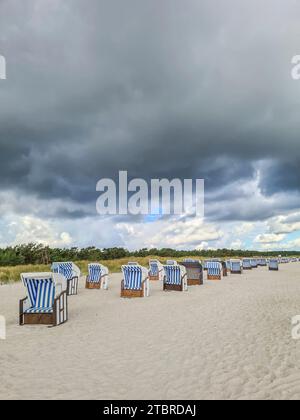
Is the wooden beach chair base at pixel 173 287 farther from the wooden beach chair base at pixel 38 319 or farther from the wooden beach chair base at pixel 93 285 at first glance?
the wooden beach chair base at pixel 38 319

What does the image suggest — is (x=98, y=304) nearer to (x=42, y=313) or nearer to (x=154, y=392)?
(x=42, y=313)

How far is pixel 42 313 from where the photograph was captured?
30.5ft

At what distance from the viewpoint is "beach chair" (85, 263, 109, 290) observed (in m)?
17.9

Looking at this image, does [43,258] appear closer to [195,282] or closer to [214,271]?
[214,271]

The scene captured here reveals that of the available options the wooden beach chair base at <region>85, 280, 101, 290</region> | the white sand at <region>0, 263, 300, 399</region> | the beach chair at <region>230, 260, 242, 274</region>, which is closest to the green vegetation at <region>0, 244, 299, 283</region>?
the wooden beach chair base at <region>85, 280, 101, 290</region>

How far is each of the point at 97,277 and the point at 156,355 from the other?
1203cm

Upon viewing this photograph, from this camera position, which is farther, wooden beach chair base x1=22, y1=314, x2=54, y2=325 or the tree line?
the tree line

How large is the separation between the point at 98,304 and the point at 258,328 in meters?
6.37

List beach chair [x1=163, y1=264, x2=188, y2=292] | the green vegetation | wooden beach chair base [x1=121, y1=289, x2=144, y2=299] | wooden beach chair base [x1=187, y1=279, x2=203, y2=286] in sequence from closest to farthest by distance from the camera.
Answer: wooden beach chair base [x1=121, y1=289, x2=144, y2=299]
beach chair [x1=163, y1=264, x2=188, y2=292]
wooden beach chair base [x1=187, y1=279, x2=203, y2=286]
the green vegetation

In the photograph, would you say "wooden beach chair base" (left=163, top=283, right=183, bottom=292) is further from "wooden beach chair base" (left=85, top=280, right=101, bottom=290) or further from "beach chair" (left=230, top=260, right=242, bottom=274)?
"beach chair" (left=230, top=260, right=242, bottom=274)

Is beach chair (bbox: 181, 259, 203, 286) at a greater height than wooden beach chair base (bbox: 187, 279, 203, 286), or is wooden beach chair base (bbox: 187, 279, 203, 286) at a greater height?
beach chair (bbox: 181, 259, 203, 286)

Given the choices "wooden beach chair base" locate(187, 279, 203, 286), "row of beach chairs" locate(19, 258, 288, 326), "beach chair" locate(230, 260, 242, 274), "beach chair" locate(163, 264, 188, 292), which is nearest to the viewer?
"row of beach chairs" locate(19, 258, 288, 326)

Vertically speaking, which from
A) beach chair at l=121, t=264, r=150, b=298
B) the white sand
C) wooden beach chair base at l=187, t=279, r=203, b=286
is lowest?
wooden beach chair base at l=187, t=279, r=203, b=286

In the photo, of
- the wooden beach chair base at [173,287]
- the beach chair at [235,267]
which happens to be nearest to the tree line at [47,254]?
the beach chair at [235,267]
